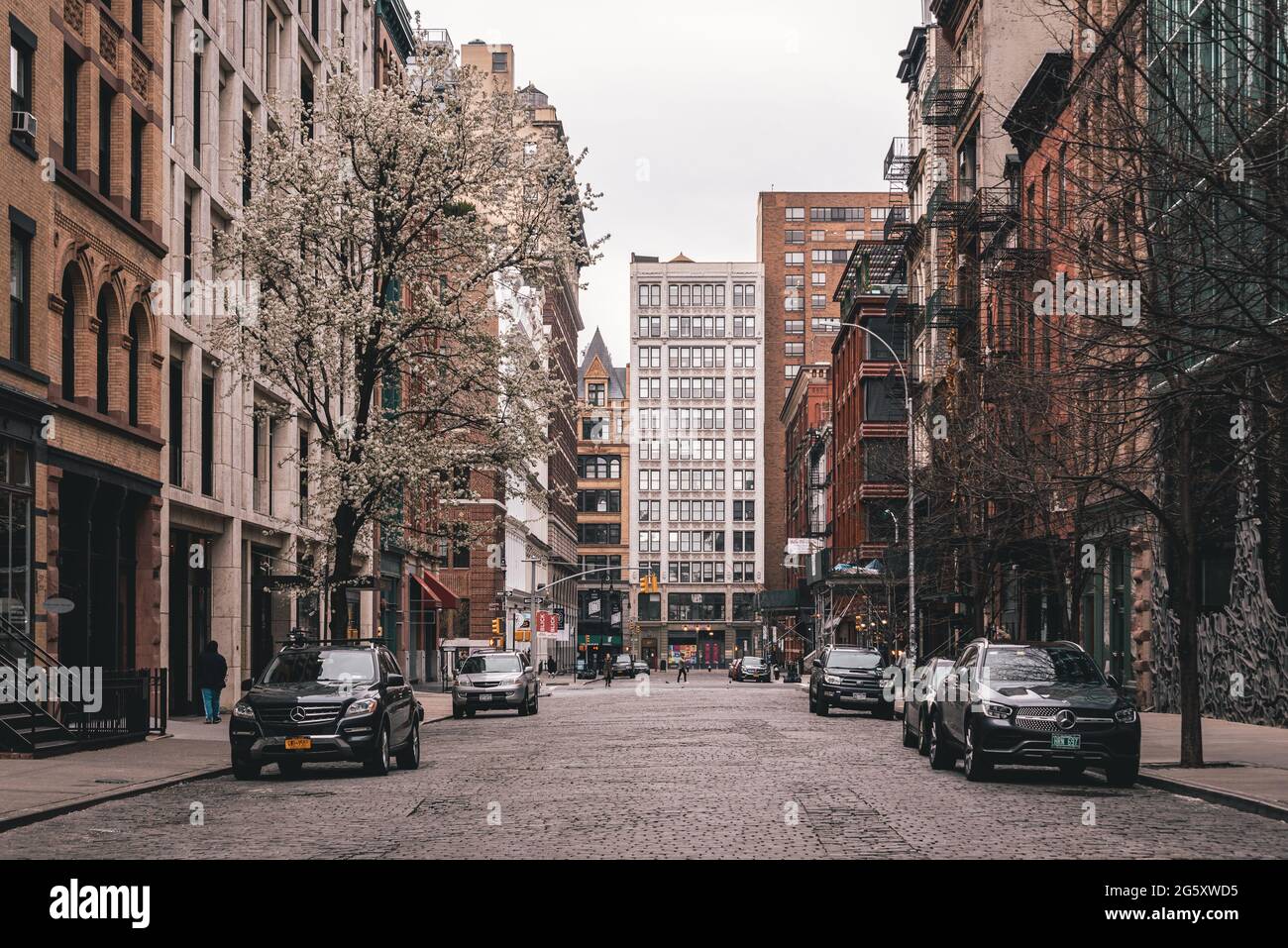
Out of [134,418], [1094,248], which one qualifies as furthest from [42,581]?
[1094,248]

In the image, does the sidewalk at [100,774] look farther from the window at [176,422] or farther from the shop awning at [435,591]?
the shop awning at [435,591]

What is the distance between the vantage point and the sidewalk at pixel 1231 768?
55.9 ft

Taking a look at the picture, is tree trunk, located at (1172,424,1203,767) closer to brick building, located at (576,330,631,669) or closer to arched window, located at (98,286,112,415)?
arched window, located at (98,286,112,415)

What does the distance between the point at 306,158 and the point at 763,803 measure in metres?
20.6

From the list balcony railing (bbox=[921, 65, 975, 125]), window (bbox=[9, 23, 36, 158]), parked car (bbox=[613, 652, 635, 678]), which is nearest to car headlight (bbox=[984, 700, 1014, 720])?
window (bbox=[9, 23, 36, 158])

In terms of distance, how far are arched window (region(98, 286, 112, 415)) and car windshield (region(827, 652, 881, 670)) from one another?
60.5 feet

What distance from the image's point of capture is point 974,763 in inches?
761

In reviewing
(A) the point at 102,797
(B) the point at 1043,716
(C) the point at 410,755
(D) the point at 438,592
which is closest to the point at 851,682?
(C) the point at 410,755

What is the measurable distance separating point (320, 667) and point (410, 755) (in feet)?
6.05

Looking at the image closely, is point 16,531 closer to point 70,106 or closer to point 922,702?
point 70,106

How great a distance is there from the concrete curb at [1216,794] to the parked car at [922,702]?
318cm

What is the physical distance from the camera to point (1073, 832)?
1412cm

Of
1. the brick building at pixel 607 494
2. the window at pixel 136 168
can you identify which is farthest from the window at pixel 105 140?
the brick building at pixel 607 494

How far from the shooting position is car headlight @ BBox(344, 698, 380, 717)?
20337mm
